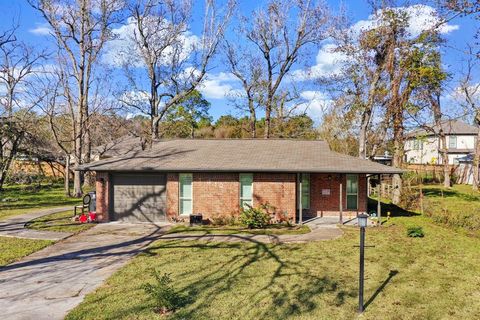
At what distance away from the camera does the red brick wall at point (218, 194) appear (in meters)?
14.9

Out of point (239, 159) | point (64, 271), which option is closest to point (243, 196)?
point (239, 159)

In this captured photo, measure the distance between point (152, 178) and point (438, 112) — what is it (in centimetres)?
2538

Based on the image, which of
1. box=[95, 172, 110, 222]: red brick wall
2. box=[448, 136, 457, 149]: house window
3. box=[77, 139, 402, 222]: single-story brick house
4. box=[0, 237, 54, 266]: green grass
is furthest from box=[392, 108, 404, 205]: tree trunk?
box=[448, 136, 457, 149]: house window

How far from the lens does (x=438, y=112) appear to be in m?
29.2

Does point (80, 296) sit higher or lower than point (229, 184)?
lower

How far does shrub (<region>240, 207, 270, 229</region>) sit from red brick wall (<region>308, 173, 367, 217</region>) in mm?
3212

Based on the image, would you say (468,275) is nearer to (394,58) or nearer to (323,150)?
(323,150)

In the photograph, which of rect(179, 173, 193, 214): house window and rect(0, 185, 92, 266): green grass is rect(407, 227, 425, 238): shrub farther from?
rect(0, 185, 92, 266): green grass

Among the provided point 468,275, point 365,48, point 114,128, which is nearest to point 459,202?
point 365,48

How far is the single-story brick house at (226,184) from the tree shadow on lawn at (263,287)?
483 cm

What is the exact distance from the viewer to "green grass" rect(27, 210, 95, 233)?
44.7 feet

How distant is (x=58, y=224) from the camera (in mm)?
14617

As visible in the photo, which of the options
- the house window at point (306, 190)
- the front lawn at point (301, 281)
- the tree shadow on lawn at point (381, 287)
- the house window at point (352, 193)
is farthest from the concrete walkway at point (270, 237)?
the tree shadow on lawn at point (381, 287)

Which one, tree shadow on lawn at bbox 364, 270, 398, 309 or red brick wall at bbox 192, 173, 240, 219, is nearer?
tree shadow on lawn at bbox 364, 270, 398, 309
